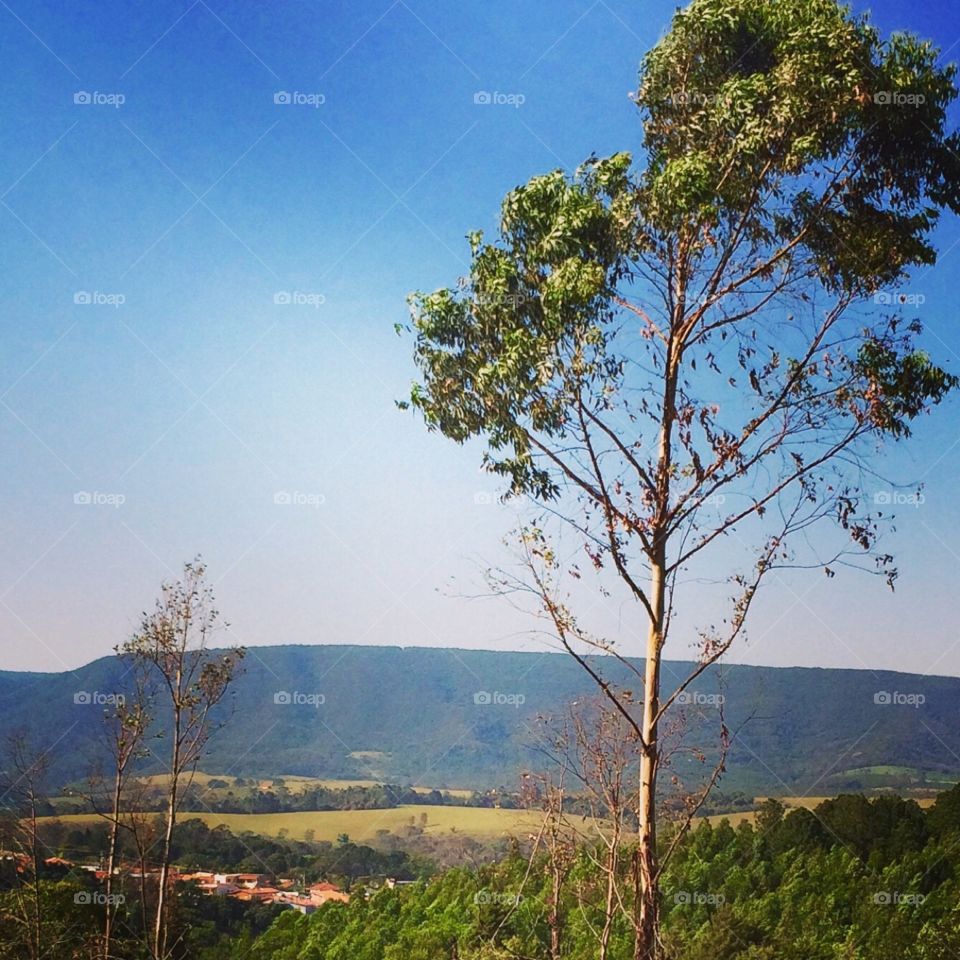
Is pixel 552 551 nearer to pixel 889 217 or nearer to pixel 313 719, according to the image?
pixel 889 217

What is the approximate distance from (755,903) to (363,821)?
26456 mm

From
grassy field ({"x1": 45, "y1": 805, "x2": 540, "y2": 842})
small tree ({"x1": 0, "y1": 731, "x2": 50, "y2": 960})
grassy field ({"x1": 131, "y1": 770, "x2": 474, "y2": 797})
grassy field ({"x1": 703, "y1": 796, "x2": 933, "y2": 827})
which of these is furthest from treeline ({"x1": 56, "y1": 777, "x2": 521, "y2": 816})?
small tree ({"x1": 0, "y1": 731, "x2": 50, "y2": 960})

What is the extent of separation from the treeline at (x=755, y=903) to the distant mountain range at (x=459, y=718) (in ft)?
16.1

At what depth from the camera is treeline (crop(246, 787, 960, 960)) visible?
2238 centimetres

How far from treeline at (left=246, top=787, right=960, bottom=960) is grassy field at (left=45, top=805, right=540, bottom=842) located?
12.5 metres

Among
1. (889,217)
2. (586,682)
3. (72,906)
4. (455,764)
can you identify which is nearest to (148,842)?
(72,906)

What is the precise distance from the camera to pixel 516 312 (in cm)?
611

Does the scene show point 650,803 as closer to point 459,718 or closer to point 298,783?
point 298,783

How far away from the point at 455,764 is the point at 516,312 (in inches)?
2128

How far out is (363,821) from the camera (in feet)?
159

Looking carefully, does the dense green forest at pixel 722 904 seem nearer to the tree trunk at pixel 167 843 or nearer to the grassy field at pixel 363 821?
the grassy field at pixel 363 821

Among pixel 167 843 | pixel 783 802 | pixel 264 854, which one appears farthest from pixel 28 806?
pixel 783 802

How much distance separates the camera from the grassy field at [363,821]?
4503cm

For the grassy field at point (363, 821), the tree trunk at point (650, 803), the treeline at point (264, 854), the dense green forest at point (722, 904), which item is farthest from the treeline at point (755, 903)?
the tree trunk at point (650, 803)
